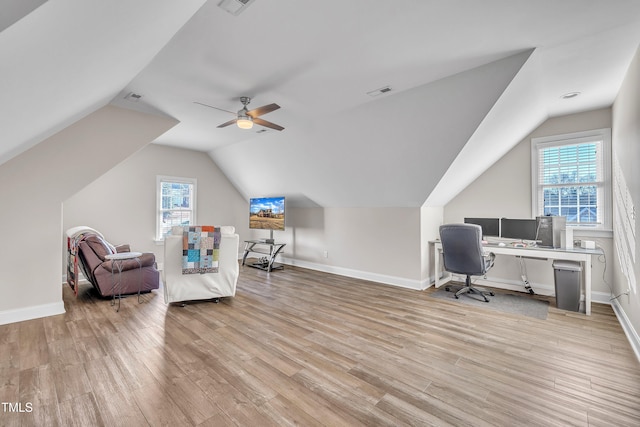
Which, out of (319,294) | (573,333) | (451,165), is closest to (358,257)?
(319,294)

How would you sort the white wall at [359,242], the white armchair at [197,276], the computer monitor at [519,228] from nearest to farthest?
1. the white armchair at [197,276]
2. the computer monitor at [519,228]
3. the white wall at [359,242]

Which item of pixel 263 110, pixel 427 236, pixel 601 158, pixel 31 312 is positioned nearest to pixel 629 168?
pixel 601 158

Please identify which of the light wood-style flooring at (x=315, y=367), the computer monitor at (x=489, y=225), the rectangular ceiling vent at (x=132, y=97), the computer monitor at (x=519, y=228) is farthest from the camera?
the computer monitor at (x=489, y=225)

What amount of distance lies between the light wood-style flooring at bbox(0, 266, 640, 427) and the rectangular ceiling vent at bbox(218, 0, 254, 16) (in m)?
2.64

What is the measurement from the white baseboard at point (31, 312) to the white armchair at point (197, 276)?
3.86 feet

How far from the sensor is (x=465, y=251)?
3.96 m

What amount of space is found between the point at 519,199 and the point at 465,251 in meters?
1.46

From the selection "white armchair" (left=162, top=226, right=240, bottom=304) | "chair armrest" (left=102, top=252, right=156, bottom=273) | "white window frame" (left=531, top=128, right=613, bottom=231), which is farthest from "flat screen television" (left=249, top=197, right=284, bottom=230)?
"white window frame" (left=531, top=128, right=613, bottom=231)

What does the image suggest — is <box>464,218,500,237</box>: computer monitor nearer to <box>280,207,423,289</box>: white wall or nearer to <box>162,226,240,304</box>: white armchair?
<box>280,207,423,289</box>: white wall

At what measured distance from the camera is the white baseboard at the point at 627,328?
8.15 feet

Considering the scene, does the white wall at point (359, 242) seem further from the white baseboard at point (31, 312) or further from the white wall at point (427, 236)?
the white baseboard at point (31, 312)

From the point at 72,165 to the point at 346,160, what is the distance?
364 centimetres

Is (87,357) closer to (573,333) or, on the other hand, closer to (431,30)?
(431,30)

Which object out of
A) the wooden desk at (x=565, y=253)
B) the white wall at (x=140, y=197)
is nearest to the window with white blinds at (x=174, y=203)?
the white wall at (x=140, y=197)
